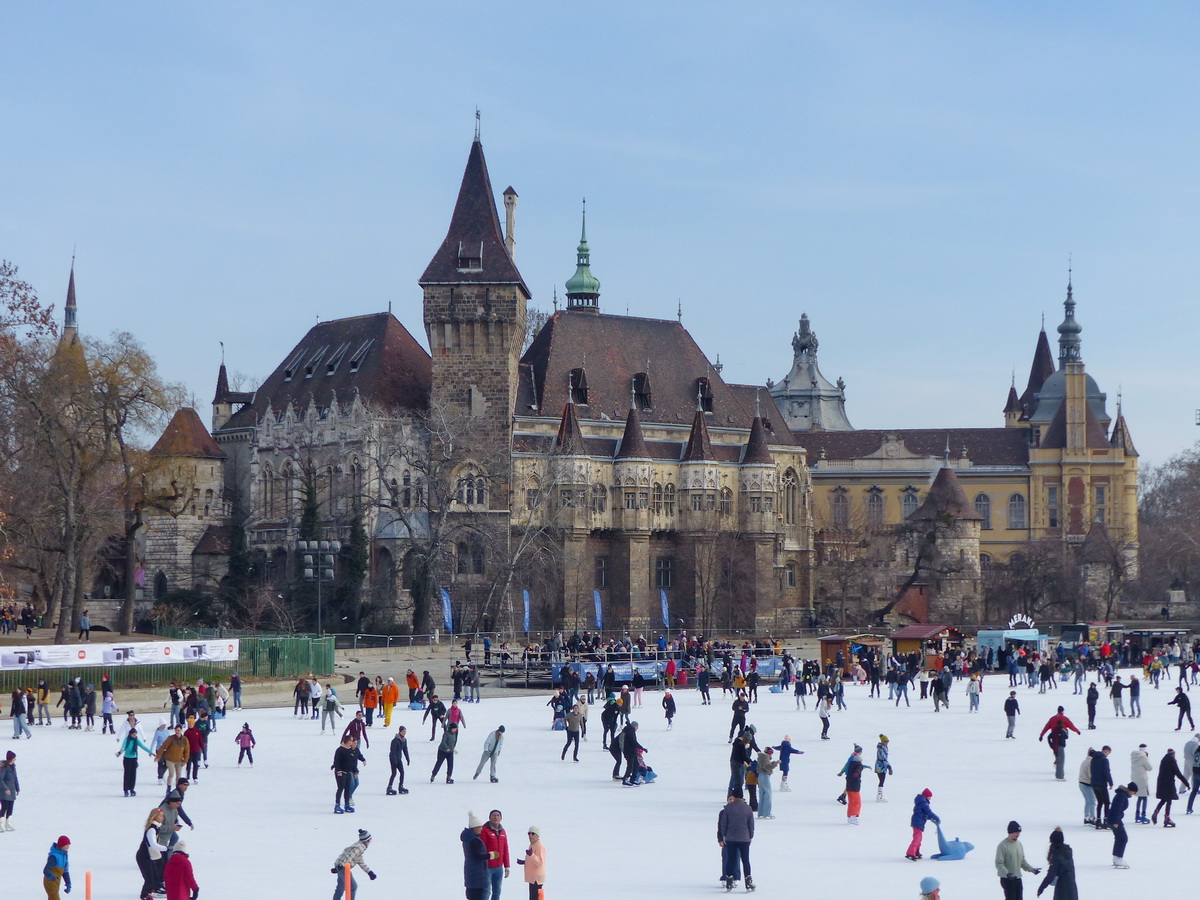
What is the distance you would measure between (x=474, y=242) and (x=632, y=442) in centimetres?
1272

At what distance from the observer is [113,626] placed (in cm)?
8569

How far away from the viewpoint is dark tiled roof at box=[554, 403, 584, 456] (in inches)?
3369

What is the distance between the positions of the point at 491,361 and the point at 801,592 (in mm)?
23240

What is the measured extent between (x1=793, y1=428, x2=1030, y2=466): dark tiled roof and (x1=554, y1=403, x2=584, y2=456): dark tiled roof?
127 feet

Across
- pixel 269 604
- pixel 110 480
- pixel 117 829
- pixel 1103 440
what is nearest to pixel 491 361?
pixel 269 604

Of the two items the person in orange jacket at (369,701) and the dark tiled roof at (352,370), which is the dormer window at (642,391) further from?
the person in orange jacket at (369,701)

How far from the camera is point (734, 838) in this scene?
1989cm

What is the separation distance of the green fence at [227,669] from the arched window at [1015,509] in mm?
75145

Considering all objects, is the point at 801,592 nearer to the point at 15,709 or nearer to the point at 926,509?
the point at 926,509

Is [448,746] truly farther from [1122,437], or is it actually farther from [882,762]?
[1122,437]

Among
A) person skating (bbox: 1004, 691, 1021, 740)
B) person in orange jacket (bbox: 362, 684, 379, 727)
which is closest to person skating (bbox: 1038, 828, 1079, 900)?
person skating (bbox: 1004, 691, 1021, 740)

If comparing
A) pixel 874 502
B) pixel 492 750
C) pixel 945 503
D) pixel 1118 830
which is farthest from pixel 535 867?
pixel 874 502

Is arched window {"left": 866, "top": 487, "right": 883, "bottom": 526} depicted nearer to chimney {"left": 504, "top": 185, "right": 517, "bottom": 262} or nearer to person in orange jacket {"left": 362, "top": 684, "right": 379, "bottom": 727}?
chimney {"left": 504, "top": 185, "right": 517, "bottom": 262}

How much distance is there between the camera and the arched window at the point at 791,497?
9762 cm
